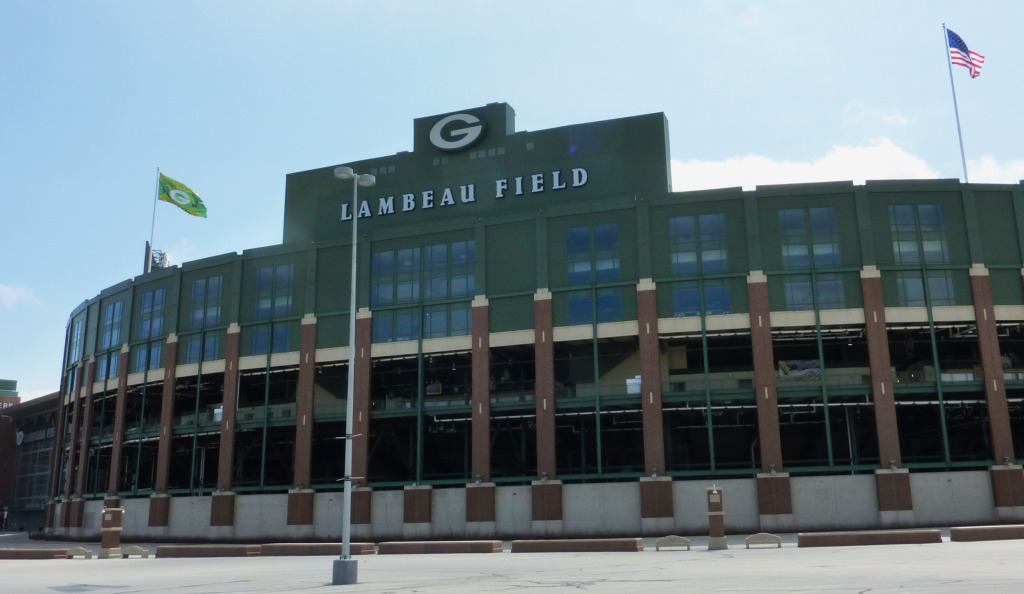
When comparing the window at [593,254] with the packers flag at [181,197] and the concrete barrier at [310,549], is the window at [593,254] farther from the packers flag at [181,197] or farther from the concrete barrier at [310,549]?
the packers flag at [181,197]

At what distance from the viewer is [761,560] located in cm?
3027

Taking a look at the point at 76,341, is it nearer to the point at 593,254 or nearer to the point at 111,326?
the point at 111,326

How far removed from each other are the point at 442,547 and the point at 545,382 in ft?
67.2

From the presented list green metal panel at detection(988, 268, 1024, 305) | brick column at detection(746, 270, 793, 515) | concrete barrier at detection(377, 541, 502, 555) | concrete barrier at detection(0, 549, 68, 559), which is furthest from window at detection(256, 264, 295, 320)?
green metal panel at detection(988, 268, 1024, 305)

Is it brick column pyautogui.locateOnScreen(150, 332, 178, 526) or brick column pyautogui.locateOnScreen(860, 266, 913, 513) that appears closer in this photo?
brick column pyautogui.locateOnScreen(860, 266, 913, 513)

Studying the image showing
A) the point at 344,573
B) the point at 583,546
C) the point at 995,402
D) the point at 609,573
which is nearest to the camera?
the point at 344,573

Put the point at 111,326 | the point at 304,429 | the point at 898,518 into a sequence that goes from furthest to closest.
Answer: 1. the point at 111,326
2. the point at 304,429
3. the point at 898,518

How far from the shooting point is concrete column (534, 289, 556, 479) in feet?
195

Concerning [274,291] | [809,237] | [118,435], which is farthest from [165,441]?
[809,237]

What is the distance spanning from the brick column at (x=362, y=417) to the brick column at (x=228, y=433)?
10130 mm

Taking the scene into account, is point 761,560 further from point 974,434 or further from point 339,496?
point 974,434

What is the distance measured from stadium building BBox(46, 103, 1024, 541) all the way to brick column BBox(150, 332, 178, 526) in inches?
6.8

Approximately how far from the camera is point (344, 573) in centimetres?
2531

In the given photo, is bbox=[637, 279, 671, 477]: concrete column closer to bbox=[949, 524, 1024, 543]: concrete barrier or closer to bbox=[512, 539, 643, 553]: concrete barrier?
bbox=[512, 539, 643, 553]: concrete barrier
